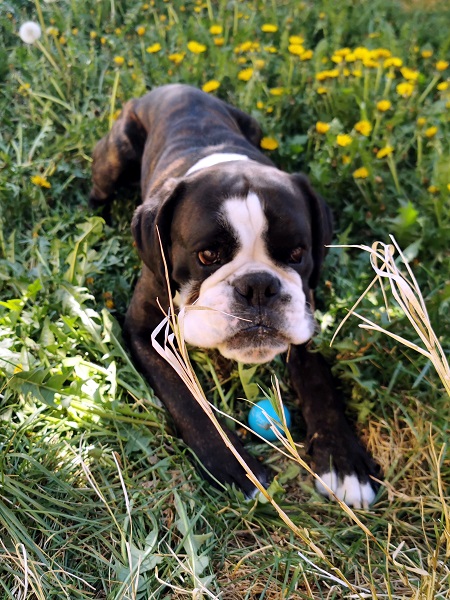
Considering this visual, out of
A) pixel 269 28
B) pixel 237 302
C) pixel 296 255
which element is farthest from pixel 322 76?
pixel 237 302

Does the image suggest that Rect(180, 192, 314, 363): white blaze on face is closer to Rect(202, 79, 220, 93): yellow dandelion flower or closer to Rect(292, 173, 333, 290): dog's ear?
Rect(292, 173, 333, 290): dog's ear

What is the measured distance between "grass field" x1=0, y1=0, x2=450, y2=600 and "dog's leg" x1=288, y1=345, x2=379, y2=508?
0.08 m

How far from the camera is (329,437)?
8.88 feet

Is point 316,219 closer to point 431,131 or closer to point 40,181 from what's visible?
point 431,131

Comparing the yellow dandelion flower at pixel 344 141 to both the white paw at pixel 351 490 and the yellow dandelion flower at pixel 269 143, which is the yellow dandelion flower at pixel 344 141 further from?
the white paw at pixel 351 490

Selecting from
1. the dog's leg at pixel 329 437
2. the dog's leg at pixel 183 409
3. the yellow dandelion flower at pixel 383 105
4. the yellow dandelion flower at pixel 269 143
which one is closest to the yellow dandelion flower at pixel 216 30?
the yellow dandelion flower at pixel 269 143

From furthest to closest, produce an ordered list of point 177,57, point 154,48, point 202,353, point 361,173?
1. point 154,48
2. point 177,57
3. point 361,173
4. point 202,353

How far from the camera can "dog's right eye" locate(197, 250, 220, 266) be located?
2.66m

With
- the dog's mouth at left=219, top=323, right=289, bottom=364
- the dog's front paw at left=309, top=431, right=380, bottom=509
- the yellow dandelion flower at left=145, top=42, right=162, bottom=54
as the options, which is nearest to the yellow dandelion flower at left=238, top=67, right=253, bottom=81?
the yellow dandelion flower at left=145, top=42, right=162, bottom=54

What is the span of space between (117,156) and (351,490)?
2.57 m

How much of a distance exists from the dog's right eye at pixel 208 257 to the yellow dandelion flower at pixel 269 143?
1.67 meters

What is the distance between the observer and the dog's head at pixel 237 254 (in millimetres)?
2539

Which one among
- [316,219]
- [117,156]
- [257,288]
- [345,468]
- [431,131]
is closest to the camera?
[257,288]

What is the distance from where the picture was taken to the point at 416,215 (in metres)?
3.38
